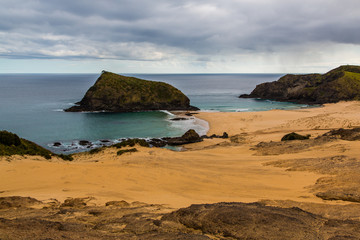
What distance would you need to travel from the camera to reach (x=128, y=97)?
75.4 m

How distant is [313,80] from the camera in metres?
106

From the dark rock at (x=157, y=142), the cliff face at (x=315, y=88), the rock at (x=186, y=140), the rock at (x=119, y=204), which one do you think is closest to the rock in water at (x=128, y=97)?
the dark rock at (x=157, y=142)

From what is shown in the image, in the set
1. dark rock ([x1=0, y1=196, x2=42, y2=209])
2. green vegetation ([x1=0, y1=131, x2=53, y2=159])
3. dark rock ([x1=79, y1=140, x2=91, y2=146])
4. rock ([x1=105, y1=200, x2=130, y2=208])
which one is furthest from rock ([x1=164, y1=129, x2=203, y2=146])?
dark rock ([x1=0, y1=196, x2=42, y2=209])

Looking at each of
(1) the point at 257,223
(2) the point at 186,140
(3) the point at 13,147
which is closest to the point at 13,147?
(3) the point at 13,147

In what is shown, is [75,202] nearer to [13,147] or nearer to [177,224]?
[177,224]

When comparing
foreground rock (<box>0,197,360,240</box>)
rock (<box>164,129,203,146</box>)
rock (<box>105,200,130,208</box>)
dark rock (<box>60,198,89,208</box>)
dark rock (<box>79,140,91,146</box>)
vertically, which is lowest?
dark rock (<box>79,140,91,146</box>)

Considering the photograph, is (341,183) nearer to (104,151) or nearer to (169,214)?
(169,214)

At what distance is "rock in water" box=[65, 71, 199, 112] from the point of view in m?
73.2

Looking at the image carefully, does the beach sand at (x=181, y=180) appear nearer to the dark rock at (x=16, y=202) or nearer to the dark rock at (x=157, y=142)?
Answer: the dark rock at (x=16, y=202)

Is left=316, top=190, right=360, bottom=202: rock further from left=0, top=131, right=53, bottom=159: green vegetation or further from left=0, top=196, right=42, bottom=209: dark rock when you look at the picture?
Result: left=0, top=131, right=53, bottom=159: green vegetation

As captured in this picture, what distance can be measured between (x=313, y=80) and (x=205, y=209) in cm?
11362

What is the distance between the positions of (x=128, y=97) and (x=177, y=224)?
233ft

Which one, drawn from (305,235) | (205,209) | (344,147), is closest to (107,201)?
(205,209)

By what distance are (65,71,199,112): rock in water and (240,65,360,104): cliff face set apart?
149ft
